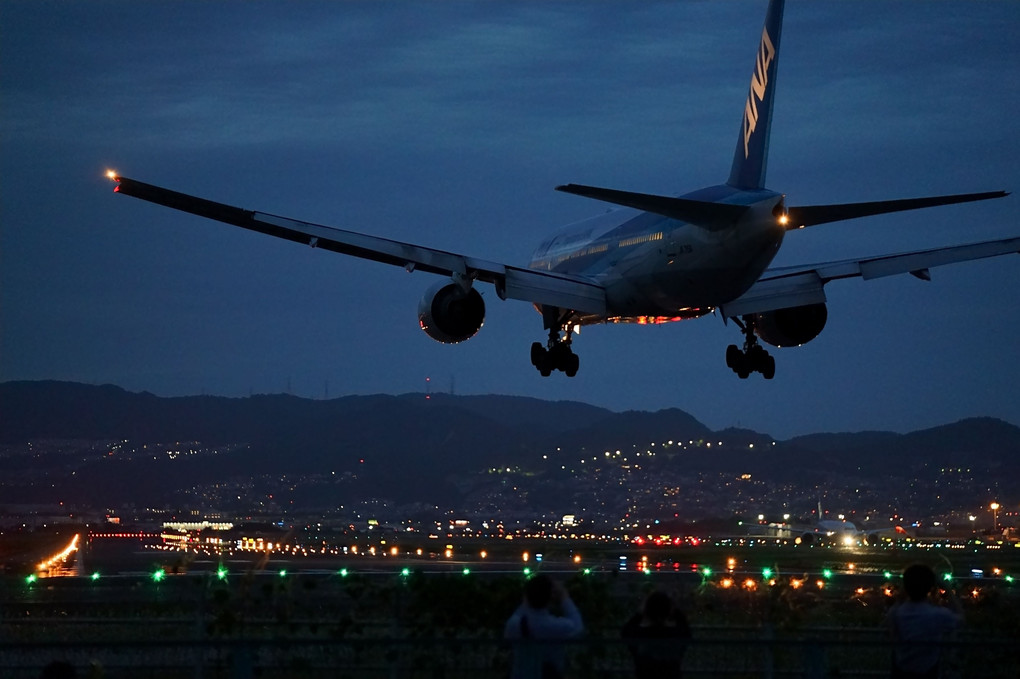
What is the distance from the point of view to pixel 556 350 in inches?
1903

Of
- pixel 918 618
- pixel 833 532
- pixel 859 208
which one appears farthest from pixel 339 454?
pixel 918 618

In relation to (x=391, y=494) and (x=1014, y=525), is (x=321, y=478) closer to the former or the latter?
(x=391, y=494)

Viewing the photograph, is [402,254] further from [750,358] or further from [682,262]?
[750,358]

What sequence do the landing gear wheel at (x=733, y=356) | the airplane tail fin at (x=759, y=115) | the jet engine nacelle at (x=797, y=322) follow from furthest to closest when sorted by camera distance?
the landing gear wheel at (x=733, y=356) < the jet engine nacelle at (x=797, y=322) < the airplane tail fin at (x=759, y=115)

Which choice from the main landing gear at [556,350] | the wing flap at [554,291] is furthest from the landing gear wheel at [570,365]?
the wing flap at [554,291]

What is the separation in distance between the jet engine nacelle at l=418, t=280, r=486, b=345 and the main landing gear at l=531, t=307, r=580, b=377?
394 cm

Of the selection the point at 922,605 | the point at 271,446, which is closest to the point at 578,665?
the point at 922,605

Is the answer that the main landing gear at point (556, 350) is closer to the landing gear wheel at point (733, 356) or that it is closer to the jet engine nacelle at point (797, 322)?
the landing gear wheel at point (733, 356)

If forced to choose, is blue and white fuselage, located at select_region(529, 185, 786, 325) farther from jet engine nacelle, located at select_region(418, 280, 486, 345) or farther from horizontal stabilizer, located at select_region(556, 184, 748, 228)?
jet engine nacelle, located at select_region(418, 280, 486, 345)

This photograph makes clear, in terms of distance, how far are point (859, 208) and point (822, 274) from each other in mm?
9534

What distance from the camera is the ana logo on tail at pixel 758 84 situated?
140 feet

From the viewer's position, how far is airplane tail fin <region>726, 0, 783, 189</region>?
137 ft

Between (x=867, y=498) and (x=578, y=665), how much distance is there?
13632 centimetres

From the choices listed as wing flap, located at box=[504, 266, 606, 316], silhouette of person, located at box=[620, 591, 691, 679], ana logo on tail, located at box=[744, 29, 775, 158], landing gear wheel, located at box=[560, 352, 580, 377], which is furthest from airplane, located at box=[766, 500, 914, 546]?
silhouette of person, located at box=[620, 591, 691, 679]
